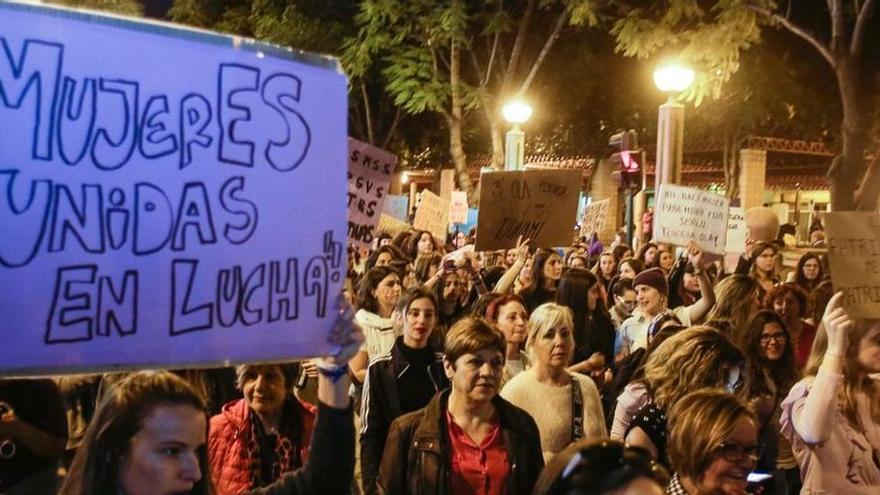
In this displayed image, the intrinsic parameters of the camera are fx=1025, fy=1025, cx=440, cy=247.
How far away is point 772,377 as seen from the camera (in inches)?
229

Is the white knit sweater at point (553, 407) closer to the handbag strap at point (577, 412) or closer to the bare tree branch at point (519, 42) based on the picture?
the handbag strap at point (577, 412)

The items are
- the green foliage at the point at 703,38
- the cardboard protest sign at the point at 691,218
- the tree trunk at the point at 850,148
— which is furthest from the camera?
the green foliage at the point at 703,38

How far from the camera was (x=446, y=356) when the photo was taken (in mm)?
4715

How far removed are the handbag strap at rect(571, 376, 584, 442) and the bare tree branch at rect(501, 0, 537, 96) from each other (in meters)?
17.5

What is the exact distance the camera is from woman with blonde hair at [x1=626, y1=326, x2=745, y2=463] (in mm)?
4250

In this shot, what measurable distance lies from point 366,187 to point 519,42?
15.9 m

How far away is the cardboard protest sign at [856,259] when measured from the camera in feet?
16.2

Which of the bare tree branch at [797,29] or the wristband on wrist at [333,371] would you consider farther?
the bare tree branch at [797,29]

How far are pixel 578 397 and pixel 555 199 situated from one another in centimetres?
372

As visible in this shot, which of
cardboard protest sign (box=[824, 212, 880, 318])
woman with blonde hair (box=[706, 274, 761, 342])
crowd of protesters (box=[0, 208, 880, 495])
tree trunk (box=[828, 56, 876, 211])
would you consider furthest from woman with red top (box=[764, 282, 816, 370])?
tree trunk (box=[828, 56, 876, 211])

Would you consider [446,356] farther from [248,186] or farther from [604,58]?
[604,58]

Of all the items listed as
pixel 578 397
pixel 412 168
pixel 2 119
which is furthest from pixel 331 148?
pixel 412 168

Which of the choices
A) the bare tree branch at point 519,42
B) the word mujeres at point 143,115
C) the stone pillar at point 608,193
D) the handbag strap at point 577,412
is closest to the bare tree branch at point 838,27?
the bare tree branch at point 519,42

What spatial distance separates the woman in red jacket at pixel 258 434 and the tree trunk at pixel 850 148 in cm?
1236
